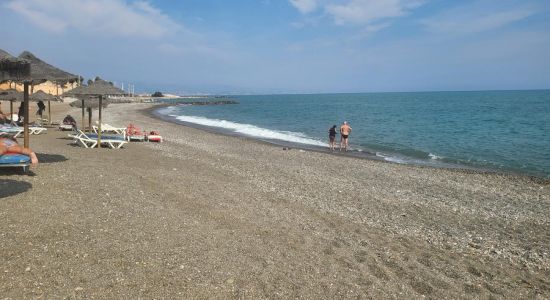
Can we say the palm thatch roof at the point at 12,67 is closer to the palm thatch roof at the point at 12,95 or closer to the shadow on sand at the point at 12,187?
the shadow on sand at the point at 12,187

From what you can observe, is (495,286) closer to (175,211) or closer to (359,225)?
(359,225)

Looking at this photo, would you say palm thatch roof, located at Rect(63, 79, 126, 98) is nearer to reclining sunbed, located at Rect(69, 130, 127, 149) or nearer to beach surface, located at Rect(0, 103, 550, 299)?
reclining sunbed, located at Rect(69, 130, 127, 149)

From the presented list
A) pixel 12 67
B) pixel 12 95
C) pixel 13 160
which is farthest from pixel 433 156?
pixel 12 95

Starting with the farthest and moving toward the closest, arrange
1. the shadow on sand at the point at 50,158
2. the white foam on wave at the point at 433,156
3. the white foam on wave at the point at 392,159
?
1. the white foam on wave at the point at 433,156
2. the white foam on wave at the point at 392,159
3. the shadow on sand at the point at 50,158

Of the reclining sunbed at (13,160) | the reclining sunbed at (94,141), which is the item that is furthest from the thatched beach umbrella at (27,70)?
the reclining sunbed at (94,141)

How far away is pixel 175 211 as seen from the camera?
7793 mm

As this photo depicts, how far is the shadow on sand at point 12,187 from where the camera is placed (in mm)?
7568

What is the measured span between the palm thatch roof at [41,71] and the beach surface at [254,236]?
220 centimetres

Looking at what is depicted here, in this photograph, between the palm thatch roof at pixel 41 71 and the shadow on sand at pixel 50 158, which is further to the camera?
the shadow on sand at pixel 50 158

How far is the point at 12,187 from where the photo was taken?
25.9 feet

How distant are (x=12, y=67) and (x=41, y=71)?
0.96 metres

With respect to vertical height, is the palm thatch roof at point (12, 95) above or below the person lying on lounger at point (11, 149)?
above

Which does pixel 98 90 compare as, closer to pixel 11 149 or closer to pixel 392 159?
pixel 11 149

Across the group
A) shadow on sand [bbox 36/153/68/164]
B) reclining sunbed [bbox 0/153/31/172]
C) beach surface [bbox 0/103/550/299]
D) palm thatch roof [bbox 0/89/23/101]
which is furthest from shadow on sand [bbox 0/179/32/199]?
palm thatch roof [bbox 0/89/23/101]
